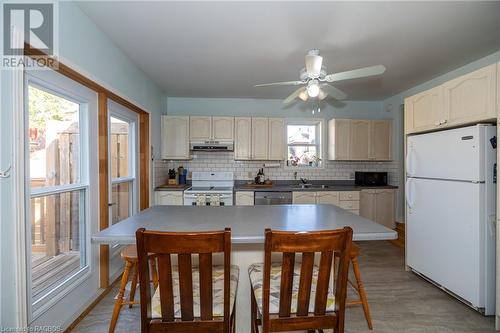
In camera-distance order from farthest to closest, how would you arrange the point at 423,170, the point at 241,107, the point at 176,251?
the point at 241,107 → the point at 423,170 → the point at 176,251

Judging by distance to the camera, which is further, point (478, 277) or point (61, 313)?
point (478, 277)

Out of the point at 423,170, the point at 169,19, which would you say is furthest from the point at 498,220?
the point at 169,19

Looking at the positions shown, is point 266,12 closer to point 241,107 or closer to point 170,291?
point 170,291

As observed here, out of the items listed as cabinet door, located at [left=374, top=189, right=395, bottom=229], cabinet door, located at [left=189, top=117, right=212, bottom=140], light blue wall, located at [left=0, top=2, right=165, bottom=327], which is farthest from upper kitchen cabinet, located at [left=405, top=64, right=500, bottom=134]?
light blue wall, located at [left=0, top=2, right=165, bottom=327]

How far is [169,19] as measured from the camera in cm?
212

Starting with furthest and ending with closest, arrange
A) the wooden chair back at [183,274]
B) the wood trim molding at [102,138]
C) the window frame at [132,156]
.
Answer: the window frame at [132,156] → the wood trim molding at [102,138] → the wooden chair back at [183,274]

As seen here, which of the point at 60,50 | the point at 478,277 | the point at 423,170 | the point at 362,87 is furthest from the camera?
the point at 362,87

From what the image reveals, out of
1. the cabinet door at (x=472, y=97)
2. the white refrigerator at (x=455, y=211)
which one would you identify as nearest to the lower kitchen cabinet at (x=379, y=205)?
the white refrigerator at (x=455, y=211)

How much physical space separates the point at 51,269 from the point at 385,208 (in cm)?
465

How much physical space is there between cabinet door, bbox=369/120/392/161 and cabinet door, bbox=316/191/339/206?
1.13 metres

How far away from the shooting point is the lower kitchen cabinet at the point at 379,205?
429 centimetres

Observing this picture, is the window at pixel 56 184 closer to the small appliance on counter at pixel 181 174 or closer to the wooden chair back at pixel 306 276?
the wooden chair back at pixel 306 276

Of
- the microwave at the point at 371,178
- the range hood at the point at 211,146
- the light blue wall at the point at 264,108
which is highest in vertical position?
the light blue wall at the point at 264,108

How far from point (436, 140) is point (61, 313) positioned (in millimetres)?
3669
